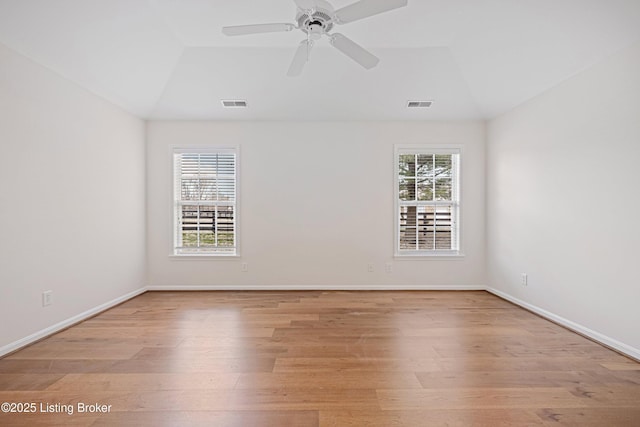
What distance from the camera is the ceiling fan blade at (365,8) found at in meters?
2.04

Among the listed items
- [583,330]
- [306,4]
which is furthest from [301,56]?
[583,330]

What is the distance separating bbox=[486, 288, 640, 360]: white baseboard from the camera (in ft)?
8.63

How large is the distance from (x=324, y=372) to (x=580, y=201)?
2.99 m

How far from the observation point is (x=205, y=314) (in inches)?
145

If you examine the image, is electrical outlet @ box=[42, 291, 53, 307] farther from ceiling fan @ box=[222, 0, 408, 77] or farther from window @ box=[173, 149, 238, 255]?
ceiling fan @ box=[222, 0, 408, 77]

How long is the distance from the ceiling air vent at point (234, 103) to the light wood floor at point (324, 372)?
282 cm

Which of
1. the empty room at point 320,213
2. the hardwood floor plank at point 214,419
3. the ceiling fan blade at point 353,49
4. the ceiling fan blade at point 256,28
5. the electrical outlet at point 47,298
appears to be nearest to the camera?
the hardwood floor plank at point 214,419

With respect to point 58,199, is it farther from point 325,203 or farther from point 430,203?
point 430,203

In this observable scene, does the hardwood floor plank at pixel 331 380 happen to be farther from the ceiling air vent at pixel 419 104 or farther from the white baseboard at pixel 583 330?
the ceiling air vent at pixel 419 104

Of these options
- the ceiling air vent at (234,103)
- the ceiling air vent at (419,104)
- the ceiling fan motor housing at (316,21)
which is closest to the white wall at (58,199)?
the ceiling air vent at (234,103)

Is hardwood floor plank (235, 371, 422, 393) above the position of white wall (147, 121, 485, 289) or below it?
below

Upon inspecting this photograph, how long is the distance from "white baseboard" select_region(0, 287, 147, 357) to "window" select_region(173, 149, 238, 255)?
105cm

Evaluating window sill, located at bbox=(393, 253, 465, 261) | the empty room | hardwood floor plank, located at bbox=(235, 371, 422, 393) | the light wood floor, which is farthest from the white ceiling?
hardwood floor plank, located at bbox=(235, 371, 422, 393)

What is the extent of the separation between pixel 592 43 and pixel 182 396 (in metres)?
4.33
